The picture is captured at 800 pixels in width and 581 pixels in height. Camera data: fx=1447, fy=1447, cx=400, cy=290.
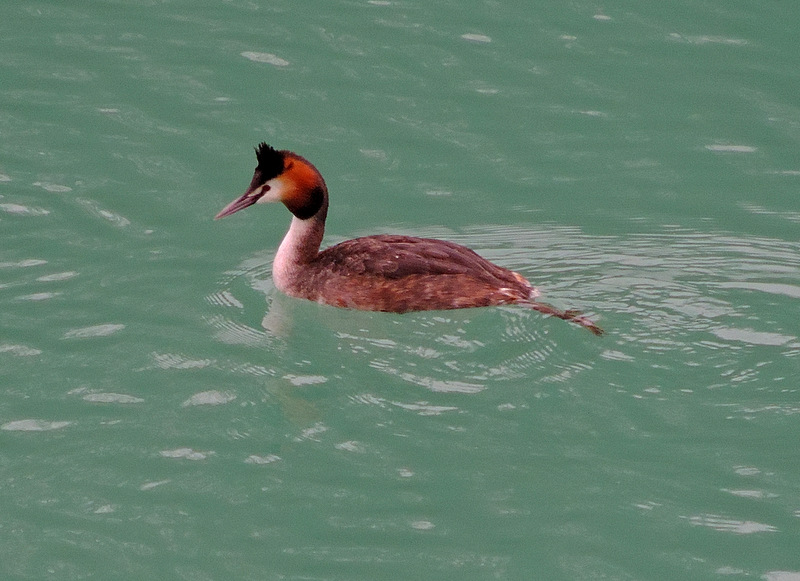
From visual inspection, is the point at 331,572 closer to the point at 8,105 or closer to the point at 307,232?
the point at 307,232

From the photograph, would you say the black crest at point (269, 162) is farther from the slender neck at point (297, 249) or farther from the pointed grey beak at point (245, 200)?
the slender neck at point (297, 249)

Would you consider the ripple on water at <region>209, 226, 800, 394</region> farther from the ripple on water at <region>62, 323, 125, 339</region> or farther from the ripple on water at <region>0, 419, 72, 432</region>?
the ripple on water at <region>0, 419, 72, 432</region>

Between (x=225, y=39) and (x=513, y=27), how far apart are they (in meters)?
2.82

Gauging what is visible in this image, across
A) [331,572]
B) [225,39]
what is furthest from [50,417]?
[225,39]

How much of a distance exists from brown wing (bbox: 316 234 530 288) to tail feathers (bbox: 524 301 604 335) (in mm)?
281

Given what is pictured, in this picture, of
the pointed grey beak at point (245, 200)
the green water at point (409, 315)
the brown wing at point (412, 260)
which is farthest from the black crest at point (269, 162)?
the green water at point (409, 315)

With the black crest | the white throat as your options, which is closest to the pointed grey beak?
the black crest

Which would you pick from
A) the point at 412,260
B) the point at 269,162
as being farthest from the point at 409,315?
the point at 269,162

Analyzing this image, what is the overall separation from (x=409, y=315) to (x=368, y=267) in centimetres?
47

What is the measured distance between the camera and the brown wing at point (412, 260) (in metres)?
9.77

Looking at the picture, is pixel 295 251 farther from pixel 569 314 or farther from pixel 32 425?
pixel 32 425

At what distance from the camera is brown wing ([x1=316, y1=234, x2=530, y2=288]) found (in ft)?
32.1

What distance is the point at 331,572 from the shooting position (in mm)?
6973

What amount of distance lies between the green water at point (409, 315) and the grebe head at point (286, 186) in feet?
1.91
